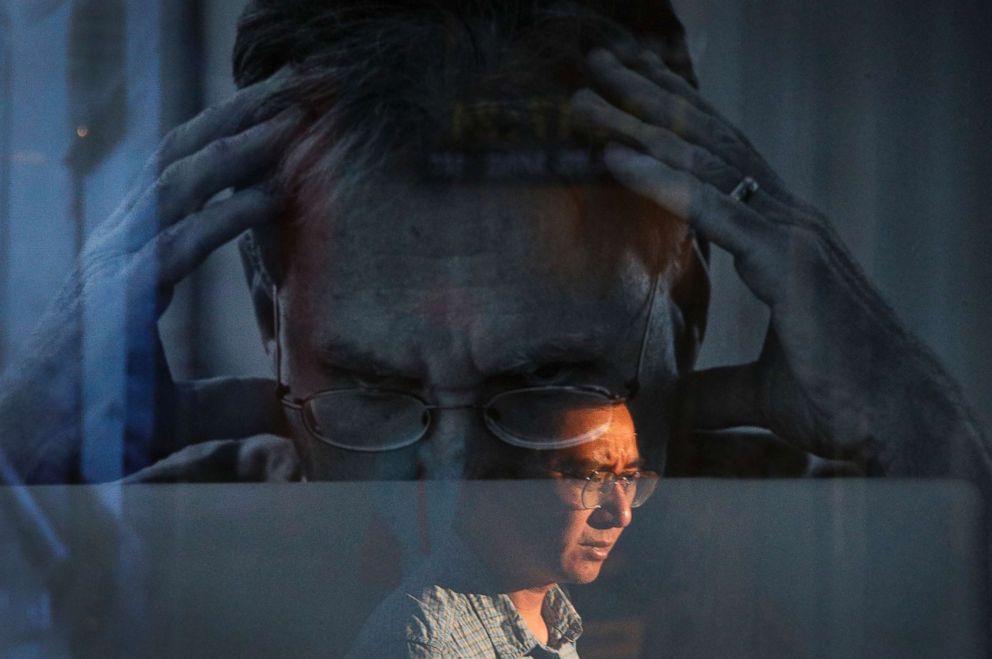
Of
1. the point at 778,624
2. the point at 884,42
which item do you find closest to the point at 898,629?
the point at 778,624

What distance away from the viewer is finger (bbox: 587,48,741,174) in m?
1.61

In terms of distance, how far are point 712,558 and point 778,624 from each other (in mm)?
157

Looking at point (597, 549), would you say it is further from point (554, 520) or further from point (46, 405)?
point (46, 405)

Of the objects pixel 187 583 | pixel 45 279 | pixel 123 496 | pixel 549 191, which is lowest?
pixel 187 583

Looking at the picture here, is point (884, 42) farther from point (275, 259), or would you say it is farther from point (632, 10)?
point (275, 259)

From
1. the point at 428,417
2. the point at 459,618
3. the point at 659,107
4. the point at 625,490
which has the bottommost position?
the point at 459,618

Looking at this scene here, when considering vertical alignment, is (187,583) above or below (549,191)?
below

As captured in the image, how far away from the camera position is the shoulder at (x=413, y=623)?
158 cm

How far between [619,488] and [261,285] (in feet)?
2.27

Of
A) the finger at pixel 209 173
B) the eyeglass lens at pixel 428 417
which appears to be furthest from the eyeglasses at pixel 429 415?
the finger at pixel 209 173

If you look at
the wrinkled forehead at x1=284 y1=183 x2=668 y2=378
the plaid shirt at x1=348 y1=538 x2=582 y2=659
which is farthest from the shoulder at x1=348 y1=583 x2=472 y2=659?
the wrinkled forehead at x1=284 y1=183 x2=668 y2=378

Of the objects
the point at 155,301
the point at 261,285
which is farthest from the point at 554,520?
the point at 155,301

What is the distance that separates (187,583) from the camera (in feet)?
5.14

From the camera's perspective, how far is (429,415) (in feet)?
5.25
